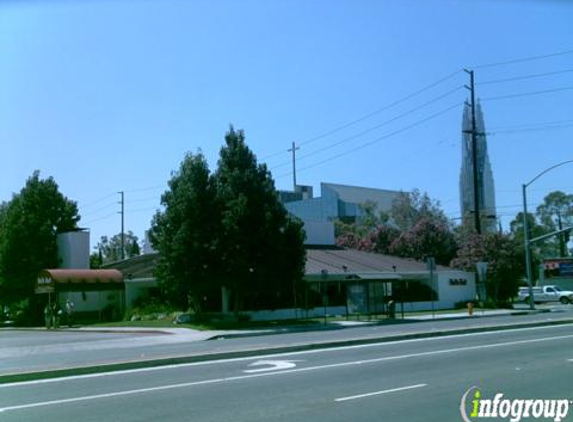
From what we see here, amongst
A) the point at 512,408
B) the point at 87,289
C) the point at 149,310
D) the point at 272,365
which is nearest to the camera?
the point at 512,408

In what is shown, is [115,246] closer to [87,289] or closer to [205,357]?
[87,289]

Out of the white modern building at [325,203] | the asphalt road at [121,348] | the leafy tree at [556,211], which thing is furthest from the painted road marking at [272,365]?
the leafy tree at [556,211]

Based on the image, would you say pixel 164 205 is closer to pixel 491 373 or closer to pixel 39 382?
pixel 39 382

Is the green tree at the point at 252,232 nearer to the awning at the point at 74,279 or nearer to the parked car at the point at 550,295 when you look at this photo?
the awning at the point at 74,279

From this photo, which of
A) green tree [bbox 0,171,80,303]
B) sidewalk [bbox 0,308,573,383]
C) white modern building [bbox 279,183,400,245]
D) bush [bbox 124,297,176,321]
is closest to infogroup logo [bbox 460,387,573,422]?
sidewalk [bbox 0,308,573,383]

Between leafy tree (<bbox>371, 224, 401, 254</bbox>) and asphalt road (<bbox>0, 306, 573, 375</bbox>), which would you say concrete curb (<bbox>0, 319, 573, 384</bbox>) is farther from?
leafy tree (<bbox>371, 224, 401, 254</bbox>)

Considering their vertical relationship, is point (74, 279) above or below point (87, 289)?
above

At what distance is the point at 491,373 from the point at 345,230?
207 feet

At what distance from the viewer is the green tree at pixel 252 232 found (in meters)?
35.6

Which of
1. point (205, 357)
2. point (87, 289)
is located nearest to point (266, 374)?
point (205, 357)

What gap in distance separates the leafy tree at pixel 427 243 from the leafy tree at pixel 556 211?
5061 centimetres

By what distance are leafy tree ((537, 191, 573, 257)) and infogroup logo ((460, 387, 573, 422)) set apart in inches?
4084

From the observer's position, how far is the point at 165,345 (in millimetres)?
25297

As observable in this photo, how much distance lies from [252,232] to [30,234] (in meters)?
22.3
